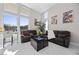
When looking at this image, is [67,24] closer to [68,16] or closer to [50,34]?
[68,16]

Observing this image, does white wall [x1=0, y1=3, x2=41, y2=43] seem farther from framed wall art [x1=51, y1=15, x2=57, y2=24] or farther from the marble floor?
the marble floor

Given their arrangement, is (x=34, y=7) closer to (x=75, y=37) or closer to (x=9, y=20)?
(x=9, y=20)

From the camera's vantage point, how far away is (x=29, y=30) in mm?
4520

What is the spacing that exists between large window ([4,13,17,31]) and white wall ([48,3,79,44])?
1.86 meters

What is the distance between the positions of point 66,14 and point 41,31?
154cm

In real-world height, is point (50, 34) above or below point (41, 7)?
below

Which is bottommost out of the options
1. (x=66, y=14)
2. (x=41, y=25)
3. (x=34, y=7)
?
(x=41, y=25)

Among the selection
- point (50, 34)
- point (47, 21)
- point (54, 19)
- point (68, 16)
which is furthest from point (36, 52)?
point (68, 16)

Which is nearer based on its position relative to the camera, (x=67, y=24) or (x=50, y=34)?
(x=67, y=24)

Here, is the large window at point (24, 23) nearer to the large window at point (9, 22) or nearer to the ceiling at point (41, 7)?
the large window at point (9, 22)

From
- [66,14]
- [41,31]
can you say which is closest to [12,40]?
[41,31]

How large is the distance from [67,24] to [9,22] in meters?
2.85

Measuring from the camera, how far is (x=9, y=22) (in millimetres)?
4105

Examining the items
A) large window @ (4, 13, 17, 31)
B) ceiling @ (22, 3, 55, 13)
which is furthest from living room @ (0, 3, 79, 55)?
large window @ (4, 13, 17, 31)
